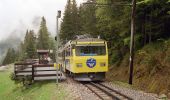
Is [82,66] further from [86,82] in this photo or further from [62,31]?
[62,31]

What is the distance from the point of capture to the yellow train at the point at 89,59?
30.0m

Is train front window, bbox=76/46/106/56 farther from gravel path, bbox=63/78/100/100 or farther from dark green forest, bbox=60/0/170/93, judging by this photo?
gravel path, bbox=63/78/100/100

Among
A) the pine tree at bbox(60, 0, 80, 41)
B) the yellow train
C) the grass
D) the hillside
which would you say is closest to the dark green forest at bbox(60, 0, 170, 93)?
the hillside

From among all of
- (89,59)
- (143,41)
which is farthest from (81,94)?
(143,41)

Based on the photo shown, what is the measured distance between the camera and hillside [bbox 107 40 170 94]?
22578 millimetres

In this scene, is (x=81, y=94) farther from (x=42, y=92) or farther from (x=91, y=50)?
(x=91, y=50)

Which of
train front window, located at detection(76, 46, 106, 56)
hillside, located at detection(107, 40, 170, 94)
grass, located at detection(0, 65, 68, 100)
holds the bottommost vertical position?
grass, located at detection(0, 65, 68, 100)

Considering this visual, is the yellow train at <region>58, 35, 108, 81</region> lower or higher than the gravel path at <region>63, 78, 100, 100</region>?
higher

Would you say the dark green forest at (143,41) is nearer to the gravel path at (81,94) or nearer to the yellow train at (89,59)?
the yellow train at (89,59)

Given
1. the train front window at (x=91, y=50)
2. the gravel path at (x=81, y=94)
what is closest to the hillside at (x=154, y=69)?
the train front window at (x=91, y=50)

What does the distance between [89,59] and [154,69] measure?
6.78 metres

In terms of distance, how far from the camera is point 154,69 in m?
24.5

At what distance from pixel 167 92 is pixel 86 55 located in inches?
401

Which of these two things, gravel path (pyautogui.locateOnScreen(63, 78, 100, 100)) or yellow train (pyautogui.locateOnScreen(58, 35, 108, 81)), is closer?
gravel path (pyautogui.locateOnScreen(63, 78, 100, 100))
